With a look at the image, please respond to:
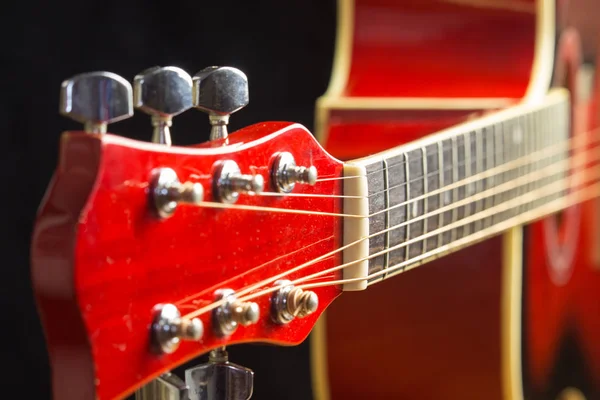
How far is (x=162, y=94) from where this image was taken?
386 mm

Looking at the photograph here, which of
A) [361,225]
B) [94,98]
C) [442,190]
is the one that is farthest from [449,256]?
[94,98]

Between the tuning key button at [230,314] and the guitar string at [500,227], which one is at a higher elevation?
the tuning key button at [230,314]

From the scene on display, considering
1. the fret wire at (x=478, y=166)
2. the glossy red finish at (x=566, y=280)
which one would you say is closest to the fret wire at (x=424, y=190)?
the fret wire at (x=478, y=166)

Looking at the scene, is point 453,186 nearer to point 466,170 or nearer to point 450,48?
point 466,170

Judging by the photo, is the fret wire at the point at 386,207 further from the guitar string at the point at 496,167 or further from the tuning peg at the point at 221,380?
the tuning peg at the point at 221,380

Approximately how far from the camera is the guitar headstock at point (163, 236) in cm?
34

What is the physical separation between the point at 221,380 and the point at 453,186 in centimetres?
29

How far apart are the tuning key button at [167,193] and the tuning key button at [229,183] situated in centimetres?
3

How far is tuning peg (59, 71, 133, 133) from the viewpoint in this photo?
1.15 ft

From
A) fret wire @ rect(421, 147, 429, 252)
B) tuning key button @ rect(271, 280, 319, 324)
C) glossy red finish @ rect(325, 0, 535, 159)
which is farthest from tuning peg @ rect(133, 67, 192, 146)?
glossy red finish @ rect(325, 0, 535, 159)

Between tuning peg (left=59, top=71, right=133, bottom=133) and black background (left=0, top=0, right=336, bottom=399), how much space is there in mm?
439

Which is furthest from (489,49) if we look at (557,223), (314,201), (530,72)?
(314,201)

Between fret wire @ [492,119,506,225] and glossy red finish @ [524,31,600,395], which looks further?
glossy red finish @ [524,31,600,395]

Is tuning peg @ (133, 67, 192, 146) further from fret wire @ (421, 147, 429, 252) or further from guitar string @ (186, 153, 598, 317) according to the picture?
fret wire @ (421, 147, 429, 252)
